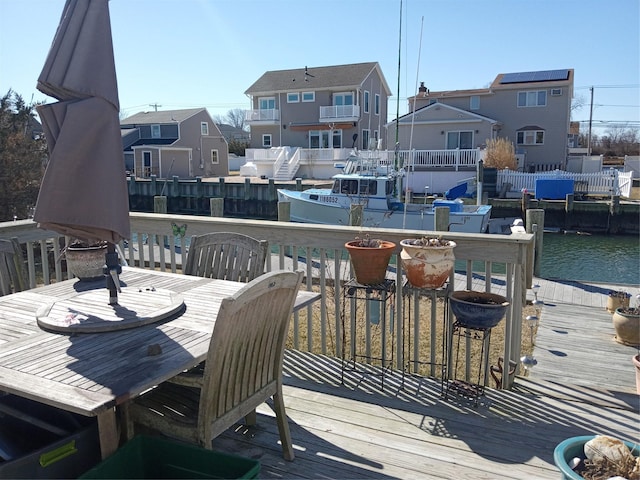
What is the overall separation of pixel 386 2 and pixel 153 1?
1757mm

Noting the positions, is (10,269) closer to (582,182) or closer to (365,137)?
(582,182)

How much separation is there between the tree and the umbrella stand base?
7770 mm

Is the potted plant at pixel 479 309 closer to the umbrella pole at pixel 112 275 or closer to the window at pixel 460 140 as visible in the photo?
the umbrella pole at pixel 112 275

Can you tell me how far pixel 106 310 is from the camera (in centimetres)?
233

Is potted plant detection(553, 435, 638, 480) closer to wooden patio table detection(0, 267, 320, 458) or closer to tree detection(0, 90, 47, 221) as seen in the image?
wooden patio table detection(0, 267, 320, 458)

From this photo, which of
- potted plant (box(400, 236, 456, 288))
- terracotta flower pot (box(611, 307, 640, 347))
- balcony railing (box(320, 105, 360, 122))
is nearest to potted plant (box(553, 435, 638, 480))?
potted plant (box(400, 236, 456, 288))

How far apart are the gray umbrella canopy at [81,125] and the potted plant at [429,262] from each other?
1525 millimetres

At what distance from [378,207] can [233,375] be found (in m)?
11.9

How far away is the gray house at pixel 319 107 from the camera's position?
2805 cm

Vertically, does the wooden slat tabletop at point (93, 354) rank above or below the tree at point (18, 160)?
below

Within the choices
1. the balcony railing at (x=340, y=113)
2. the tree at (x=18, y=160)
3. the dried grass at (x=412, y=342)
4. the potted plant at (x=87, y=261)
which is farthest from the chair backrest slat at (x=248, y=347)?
the balcony railing at (x=340, y=113)

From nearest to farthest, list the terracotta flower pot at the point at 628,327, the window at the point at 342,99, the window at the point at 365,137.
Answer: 1. the terracotta flower pot at the point at 628,327
2. the window at the point at 342,99
3. the window at the point at 365,137

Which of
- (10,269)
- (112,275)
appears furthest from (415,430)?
(10,269)

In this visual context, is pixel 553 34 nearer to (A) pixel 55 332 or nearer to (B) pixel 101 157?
(B) pixel 101 157
